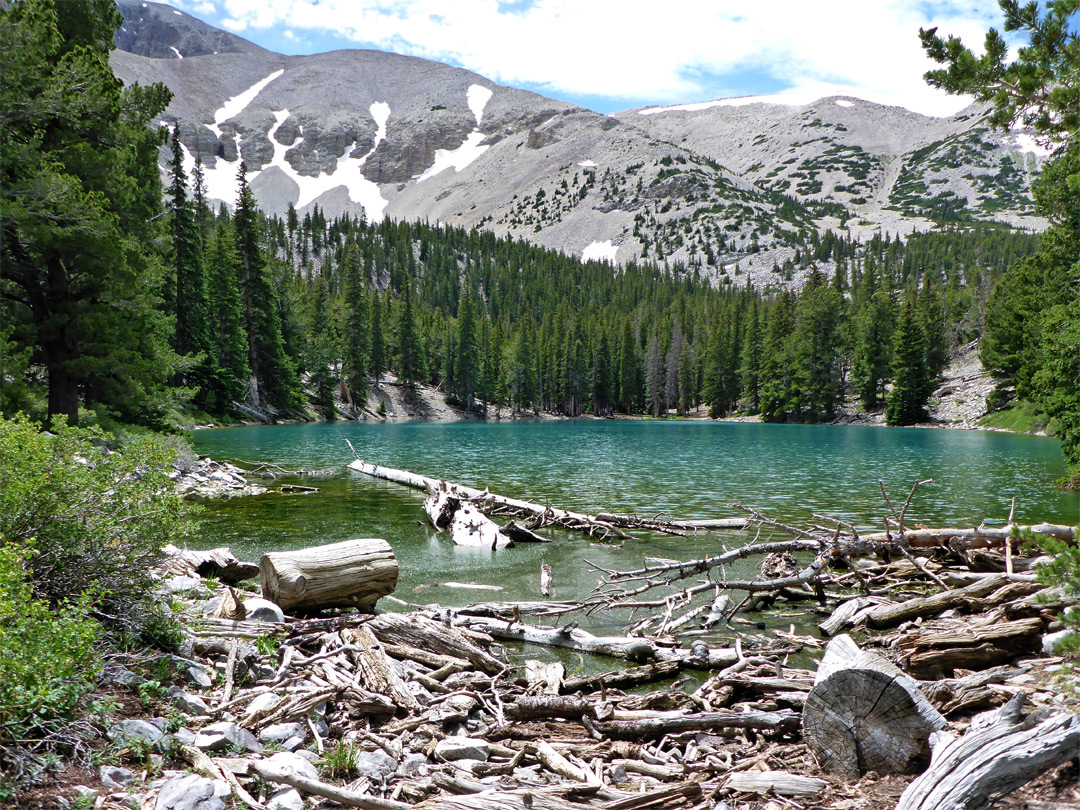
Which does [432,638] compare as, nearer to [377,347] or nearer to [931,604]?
[931,604]

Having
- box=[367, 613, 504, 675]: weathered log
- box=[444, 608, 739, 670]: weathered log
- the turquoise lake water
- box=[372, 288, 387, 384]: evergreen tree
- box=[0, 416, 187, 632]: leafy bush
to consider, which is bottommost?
the turquoise lake water

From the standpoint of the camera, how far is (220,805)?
3973 millimetres

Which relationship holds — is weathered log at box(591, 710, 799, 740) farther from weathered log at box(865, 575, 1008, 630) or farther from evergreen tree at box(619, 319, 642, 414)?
evergreen tree at box(619, 319, 642, 414)

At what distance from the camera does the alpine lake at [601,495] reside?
12953mm

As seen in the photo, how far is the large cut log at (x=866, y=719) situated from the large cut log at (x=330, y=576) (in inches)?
245

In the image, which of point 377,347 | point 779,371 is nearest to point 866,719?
point 377,347

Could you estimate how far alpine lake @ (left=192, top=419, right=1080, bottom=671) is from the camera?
42.5 feet

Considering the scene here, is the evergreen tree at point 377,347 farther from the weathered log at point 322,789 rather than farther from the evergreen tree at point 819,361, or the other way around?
the weathered log at point 322,789

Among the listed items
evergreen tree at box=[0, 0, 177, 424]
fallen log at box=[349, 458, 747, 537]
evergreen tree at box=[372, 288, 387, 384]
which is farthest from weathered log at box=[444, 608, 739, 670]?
evergreen tree at box=[372, 288, 387, 384]

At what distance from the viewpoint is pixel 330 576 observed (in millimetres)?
8773

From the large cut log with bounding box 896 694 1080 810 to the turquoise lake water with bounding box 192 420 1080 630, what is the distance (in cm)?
795

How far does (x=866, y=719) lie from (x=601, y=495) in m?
18.9

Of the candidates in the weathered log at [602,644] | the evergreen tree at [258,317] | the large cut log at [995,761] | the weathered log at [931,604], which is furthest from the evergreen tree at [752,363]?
the large cut log at [995,761]

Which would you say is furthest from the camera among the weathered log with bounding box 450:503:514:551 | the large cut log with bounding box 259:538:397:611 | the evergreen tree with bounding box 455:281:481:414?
the evergreen tree with bounding box 455:281:481:414
